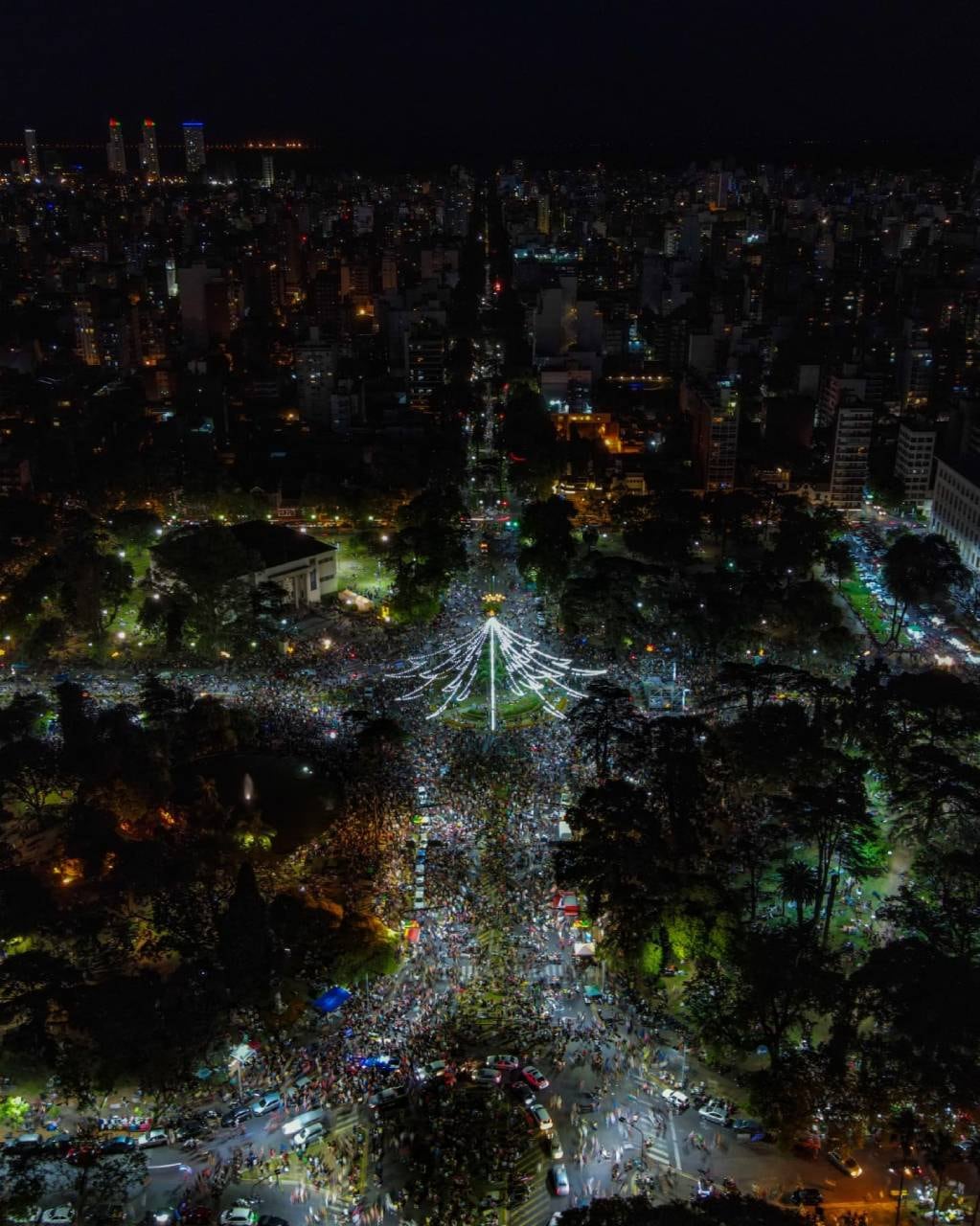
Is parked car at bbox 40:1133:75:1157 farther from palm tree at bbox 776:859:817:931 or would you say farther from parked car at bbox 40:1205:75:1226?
palm tree at bbox 776:859:817:931

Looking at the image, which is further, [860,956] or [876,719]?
[876,719]

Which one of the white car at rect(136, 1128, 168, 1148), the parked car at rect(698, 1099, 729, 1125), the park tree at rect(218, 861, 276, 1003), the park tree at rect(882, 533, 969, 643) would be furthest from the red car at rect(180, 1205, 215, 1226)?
the park tree at rect(882, 533, 969, 643)

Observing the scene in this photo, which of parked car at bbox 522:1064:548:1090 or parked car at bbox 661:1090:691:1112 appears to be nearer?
parked car at bbox 661:1090:691:1112

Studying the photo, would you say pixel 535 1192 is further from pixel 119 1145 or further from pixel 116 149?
pixel 116 149

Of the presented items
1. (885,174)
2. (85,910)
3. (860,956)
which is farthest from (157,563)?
(885,174)

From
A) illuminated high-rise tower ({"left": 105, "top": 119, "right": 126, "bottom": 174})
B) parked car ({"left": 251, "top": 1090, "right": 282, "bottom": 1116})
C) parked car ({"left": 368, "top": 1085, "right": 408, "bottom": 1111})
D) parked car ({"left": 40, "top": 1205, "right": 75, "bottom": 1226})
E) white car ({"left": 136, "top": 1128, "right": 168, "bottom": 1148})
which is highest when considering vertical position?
illuminated high-rise tower ({"left": 105, "top": 119, "right": 126, "bottom": 174})

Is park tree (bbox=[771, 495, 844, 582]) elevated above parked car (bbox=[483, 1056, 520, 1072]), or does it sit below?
above

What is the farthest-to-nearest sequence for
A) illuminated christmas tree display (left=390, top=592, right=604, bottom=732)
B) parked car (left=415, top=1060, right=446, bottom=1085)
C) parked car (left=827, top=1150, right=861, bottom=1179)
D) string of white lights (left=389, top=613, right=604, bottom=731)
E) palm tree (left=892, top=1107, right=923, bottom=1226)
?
string of white lights (left=389, top=613, right=604, bottom=731)
illuminated christmas tree display (left=390, top=592, right=604, bottom=732)
parked car (left=415, top=1060, right=446, bottom=1085)
parked car (left=827, top=1150, right=861, bottom=1179)
palm tree (left=892, top=1107, right=923, bottom=1226)

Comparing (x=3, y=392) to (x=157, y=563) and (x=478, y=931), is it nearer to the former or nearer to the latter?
(x=157, y=563)
